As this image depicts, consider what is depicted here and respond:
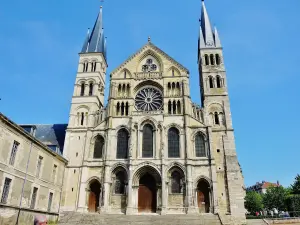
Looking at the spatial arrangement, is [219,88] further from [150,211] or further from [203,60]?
[150,211]

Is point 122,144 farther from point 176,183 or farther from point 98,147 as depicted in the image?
point 176,183

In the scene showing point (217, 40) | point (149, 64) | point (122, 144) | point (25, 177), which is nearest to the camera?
point (25, 177)

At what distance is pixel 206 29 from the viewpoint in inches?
1487

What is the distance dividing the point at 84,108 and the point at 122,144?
6.94 m

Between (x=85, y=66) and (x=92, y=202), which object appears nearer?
(x=92, y=202)

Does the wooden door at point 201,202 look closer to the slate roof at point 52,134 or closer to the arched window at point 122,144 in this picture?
the arched window at point 122,144

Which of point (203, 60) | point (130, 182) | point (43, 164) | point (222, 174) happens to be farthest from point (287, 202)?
point (43, 164)

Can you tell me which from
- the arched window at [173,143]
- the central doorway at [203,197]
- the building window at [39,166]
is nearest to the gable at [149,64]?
the arched window at [173,143]

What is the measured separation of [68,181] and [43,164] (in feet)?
18.7

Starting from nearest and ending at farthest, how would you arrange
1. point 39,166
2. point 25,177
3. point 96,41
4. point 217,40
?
point 25,177 < point 39,166 < point 217,40 < point 96,41

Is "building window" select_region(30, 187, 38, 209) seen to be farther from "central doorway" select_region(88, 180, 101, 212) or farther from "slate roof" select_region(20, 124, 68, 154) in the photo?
"slate roof" select_region(20, 124, 68, 154)

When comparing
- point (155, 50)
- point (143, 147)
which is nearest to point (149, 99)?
point (143, 147)

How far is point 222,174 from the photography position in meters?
27.3

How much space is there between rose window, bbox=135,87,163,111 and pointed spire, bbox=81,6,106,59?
9.55m
